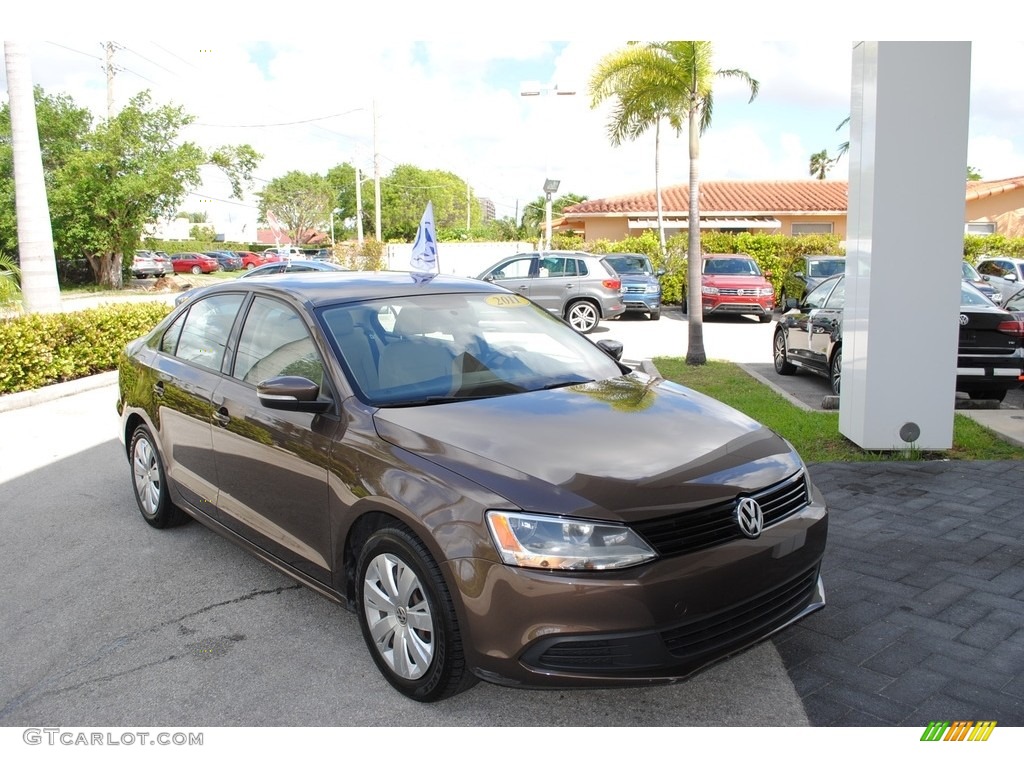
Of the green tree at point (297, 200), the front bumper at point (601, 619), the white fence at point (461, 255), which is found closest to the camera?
the front bumper at point (601, 619)

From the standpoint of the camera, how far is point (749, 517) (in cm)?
320

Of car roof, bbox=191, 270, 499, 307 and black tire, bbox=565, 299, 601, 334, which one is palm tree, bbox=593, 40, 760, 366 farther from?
car roof, bbox=191, 270, 499, 307

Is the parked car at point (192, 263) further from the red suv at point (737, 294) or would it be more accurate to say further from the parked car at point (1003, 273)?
the parked car at point (1003, 273)

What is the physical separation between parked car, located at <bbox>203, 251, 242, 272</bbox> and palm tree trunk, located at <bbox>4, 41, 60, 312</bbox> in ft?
145

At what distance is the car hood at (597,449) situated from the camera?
3.03m

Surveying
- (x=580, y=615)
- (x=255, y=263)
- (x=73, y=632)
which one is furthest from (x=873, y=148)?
(x=255, y=263)

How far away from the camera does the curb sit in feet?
34.2

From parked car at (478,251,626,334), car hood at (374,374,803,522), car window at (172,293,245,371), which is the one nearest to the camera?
car hood at (374,374,803,522)

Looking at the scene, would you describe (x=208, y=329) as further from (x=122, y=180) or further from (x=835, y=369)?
(x=122, y=180)

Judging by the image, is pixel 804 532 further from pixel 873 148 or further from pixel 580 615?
pixel 873 148

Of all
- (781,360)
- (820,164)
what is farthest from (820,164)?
(781,360)

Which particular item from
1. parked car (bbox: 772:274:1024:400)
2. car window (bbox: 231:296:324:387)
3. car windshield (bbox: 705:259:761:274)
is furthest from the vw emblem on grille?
car windshield (bbox: 705:259:761:274)

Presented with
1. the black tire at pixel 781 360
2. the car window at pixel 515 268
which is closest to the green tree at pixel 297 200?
the car window at pixel 515 268

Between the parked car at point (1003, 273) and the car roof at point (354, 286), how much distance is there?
16.5m
